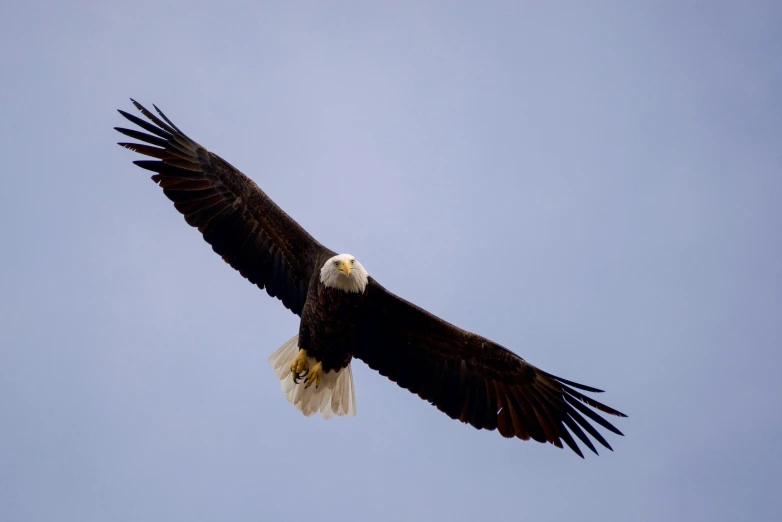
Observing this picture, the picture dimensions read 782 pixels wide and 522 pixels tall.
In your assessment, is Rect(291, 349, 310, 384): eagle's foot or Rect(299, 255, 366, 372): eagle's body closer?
Rect(299, 255, 366, 372): eagle's body

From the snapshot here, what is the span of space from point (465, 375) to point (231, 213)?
2688mm

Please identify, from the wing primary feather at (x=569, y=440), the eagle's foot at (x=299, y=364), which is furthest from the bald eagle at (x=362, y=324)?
the eagle's foot at (x=299, y=364)

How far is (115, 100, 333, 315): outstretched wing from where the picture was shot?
8.30 meters

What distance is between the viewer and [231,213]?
27.6 ft

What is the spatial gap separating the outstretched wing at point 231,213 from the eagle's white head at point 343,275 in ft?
1.45

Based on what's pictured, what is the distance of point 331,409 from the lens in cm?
923

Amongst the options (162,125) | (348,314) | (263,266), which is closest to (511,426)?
(348,314)

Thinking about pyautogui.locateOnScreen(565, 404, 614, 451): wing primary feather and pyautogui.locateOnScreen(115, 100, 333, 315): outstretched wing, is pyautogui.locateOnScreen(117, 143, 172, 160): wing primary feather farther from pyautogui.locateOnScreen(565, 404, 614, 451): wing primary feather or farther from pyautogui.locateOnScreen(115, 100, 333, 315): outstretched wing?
pyautogui.locateOnScreen(565, 404, 614, 451): wing primary feather

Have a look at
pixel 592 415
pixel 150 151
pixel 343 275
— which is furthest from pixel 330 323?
pixel 592 415

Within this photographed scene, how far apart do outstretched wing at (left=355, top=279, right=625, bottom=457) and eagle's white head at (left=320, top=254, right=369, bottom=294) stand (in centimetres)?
28

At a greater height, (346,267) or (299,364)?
(346,267)

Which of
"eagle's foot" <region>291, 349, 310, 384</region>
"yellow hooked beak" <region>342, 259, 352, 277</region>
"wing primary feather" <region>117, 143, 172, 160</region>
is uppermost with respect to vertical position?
"wing primary feather" <region>117, 143, 172, 160</region>

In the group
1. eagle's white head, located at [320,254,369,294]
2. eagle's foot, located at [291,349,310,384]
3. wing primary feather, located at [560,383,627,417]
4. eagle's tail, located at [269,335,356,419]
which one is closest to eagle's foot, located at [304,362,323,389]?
eagle's foot, located at [291,349,310,384]

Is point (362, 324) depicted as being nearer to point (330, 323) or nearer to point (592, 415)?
point (330, 323)
